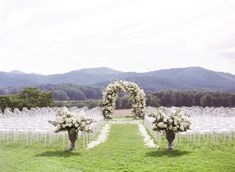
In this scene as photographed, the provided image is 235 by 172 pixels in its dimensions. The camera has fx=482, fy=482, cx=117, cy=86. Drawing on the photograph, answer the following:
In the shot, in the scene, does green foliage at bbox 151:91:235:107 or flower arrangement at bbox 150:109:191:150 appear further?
green foliage at bbox 151:91:235:107

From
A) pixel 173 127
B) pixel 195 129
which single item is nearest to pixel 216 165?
pixel 173 127

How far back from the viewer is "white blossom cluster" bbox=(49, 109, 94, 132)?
17.1 m

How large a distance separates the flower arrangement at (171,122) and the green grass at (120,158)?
0.73 meters

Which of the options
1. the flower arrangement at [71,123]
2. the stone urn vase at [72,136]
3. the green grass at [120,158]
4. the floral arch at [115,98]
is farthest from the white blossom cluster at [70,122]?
the floral arch at [115,98]

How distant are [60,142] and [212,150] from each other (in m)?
7.04

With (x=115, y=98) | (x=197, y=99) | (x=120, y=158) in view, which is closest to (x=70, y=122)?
(x=120, y=158)

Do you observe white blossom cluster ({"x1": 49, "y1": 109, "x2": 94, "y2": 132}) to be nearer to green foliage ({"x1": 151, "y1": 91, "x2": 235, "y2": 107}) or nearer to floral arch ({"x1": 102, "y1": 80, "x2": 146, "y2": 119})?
floral arch ({"x1": 102, "y1": 80, "x2": 146, "y2": 119})

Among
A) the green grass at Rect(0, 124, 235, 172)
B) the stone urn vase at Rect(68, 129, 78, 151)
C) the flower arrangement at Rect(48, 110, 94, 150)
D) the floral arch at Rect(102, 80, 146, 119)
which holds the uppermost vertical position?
the floral arch at Rect(102, 80, 146, 119)

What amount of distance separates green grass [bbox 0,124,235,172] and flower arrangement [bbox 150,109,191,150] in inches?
28.9

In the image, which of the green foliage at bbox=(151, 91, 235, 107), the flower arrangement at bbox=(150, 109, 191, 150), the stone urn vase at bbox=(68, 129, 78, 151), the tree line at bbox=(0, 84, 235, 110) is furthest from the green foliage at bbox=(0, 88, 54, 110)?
the flower arrangement at bbox=(150, 109, 191, 150)

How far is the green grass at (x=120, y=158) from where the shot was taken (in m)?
13.5

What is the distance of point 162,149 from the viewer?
17531mm

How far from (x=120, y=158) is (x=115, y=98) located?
26.9 meters

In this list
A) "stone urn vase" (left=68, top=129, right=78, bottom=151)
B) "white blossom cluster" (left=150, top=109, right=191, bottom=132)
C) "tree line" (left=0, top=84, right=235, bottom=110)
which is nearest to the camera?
"white blossom cluster" (left=150, top=109, right=191, bottom=132)
